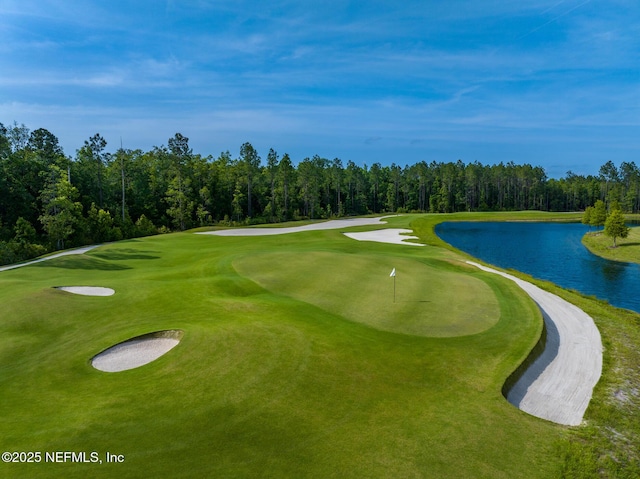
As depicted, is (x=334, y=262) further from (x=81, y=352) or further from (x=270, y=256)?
(x=81, y=352)

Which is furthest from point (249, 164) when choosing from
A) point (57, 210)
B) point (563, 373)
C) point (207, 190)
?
point (563, 373)

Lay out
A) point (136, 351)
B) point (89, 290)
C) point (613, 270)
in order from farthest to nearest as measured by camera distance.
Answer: point (613, 270) < point (89, 290) < point (136, 351)

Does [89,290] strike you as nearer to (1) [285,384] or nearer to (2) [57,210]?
Result: (1) [285,384]

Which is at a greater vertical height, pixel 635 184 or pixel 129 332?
pixel 635 184

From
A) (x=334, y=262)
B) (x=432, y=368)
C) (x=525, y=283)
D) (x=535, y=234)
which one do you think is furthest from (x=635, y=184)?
(x=432, y=368)

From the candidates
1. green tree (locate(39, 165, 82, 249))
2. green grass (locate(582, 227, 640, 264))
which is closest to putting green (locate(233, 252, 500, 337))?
green tree (locate(39, 165, 82, 249))

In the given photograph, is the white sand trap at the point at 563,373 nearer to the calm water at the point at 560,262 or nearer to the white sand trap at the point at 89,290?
the calm water at the point at 560,262
